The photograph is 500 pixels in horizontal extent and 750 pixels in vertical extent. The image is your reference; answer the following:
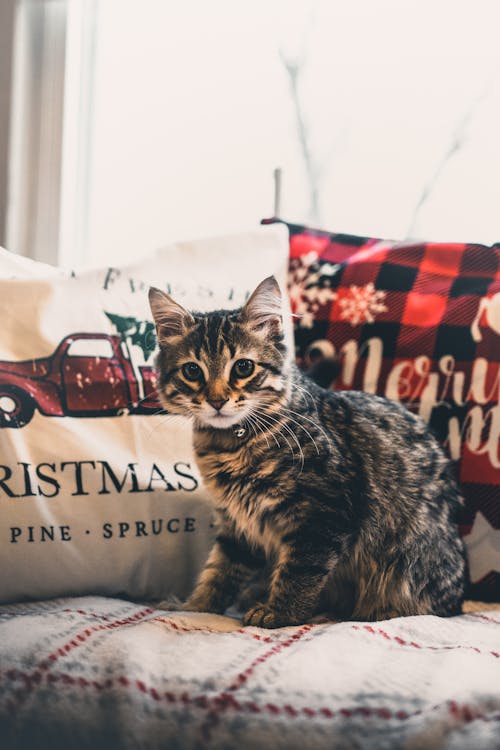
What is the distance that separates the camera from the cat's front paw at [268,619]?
983 millimetres

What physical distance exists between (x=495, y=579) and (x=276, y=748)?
0.69 m

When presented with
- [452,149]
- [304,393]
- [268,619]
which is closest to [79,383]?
[304,393]

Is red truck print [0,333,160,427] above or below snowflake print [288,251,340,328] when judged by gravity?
below

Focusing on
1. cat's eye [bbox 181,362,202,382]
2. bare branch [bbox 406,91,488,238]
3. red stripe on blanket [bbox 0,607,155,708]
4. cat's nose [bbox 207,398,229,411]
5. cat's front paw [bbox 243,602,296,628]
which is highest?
bare branch [bbox 406,91,488,238]

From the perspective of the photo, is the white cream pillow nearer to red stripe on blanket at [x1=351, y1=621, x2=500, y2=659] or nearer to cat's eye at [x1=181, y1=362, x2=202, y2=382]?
cat's eye at [x1=181, y1=362, x2=202, y2=382]

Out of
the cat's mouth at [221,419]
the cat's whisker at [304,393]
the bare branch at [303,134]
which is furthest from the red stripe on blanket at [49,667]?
the bare branch at [303,134]

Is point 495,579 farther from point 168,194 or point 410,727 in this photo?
point 168,194

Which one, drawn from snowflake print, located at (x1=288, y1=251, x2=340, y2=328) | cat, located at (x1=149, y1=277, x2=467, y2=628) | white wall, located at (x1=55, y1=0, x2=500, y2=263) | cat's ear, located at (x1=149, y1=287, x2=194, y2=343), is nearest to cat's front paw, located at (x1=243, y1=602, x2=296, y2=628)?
cat, located at (x1=149, y1=277, x2=467, y2=628)

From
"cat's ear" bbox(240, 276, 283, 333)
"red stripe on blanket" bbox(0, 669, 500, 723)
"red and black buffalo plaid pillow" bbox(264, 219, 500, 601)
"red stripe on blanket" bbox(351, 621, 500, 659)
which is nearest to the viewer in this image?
"red stripe on blanket" bbox(0, 669, 500, 723)

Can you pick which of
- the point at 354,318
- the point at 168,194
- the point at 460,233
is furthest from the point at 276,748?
the point at 168,194

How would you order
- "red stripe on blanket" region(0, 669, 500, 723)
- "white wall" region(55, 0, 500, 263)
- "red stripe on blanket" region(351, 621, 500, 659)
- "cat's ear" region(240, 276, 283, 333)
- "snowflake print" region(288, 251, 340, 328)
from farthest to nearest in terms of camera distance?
"white wall" region(55, 0, 500, 263), "snowflake print" region(288, 251, 340, 328), "cat's ear" region(240, 276, 283, 333), "red stripe on blanket" region(351, 621, 500, 659), "red stripe on blanket" region(0, 669, 500, 723)

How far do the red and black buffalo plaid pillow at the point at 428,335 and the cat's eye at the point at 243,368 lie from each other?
0.29 metres

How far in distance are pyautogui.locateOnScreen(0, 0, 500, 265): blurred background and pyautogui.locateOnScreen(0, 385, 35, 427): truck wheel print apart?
0.81 metres

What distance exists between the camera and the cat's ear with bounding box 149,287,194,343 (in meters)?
1.09
